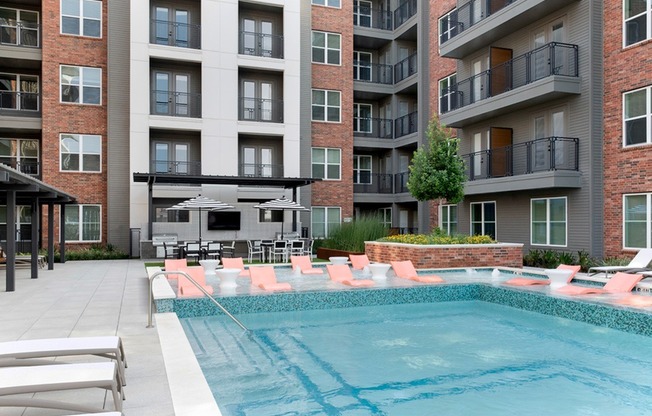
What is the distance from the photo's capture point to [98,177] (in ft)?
73.6

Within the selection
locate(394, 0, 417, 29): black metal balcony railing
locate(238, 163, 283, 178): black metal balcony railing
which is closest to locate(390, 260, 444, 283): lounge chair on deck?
locate(238, 163, 283, 178): black metal balcony railing

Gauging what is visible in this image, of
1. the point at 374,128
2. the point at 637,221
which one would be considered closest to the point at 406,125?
the point at 374,128

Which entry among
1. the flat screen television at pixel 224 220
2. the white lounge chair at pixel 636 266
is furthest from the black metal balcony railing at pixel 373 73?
the white lounge chair at pixel 636 266

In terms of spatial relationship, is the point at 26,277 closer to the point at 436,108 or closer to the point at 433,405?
the point at 433,405

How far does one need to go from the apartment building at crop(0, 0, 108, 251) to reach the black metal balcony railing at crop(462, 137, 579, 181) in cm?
1637

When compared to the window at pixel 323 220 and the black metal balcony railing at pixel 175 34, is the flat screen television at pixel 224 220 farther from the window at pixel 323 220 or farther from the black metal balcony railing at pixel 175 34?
the black metal balcony railing at pixel 175 34

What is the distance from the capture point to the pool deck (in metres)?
4.33

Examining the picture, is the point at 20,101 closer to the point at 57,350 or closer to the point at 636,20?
the point at 57,350

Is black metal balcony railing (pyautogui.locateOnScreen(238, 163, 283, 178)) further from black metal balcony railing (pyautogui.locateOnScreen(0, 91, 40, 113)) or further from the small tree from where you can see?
the small tree

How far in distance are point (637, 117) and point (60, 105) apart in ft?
72.8

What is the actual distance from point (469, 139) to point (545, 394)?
17415 mm

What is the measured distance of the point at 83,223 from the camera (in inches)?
875

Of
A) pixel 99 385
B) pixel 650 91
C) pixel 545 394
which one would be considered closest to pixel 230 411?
pixel 99 385

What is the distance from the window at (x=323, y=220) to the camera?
26.3m
